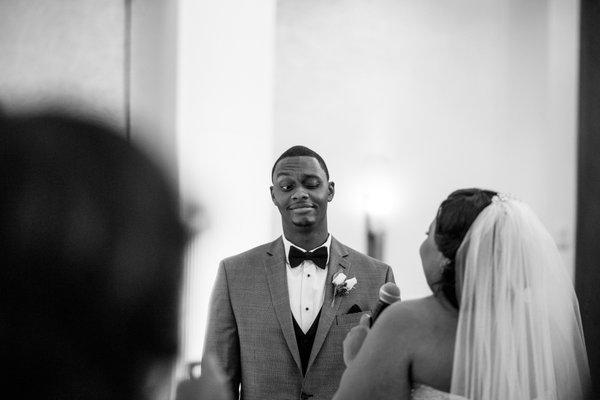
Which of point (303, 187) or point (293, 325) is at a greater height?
point (303, 187)

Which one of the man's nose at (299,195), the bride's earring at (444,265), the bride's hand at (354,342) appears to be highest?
the man's nose at (299,195)

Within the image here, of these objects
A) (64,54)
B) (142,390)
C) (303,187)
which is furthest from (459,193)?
(142,390)

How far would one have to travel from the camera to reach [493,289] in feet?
5.20

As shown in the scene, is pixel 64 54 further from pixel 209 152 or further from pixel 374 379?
pixel 209 152

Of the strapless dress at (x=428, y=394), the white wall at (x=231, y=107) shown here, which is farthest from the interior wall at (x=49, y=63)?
the white wall at (x=231, y=107)

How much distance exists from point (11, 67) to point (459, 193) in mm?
1118

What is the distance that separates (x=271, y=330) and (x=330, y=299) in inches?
8.5

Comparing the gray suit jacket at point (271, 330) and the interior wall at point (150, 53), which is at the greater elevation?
the interior wall at point (150, 53)

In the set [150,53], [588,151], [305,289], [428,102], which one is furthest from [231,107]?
[150,53]

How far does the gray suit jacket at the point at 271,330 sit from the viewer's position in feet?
6.75

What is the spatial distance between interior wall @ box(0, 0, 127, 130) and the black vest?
1.29m

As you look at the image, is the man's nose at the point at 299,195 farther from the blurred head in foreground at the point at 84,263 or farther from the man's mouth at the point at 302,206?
the blurred head in foreground at the point at 84,263

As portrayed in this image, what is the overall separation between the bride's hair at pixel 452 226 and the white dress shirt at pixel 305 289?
0.65 metres

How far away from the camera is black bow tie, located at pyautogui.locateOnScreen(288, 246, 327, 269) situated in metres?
2.20
